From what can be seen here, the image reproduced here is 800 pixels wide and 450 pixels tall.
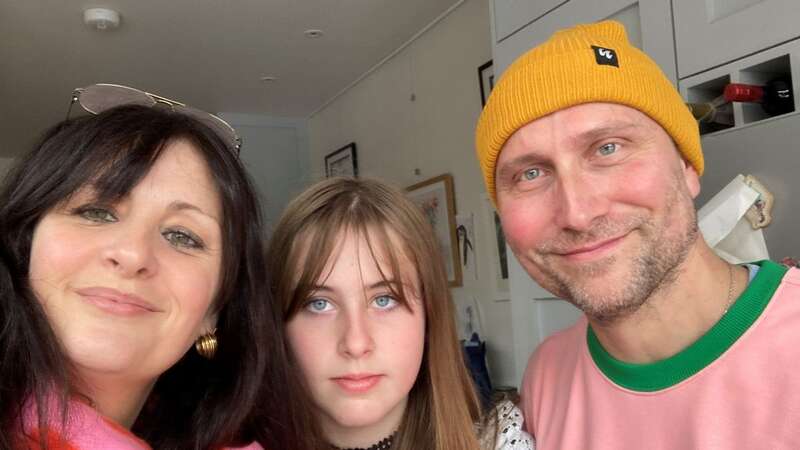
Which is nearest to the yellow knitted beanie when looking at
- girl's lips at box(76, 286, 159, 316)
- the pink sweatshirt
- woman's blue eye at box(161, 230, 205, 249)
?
the pink sweatshirt

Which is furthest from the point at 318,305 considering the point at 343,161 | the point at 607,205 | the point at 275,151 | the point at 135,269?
the point at 275,151

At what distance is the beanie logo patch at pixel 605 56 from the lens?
3.17 ft

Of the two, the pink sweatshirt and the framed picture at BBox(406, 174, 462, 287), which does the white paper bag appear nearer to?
the pink sweatshirt

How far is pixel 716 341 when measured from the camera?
0.91 meters

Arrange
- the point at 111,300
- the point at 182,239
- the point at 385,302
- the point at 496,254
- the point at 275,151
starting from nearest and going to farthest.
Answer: the point at 111,300, the point at 182,239, the point at 385,302, the point at 496,254, the point at 275,151

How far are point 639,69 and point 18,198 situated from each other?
894 millimetres

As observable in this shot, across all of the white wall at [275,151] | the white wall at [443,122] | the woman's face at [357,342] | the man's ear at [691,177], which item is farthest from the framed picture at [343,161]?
the man's ear at [691,177]

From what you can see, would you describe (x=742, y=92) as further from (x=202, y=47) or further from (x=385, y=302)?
(x=202, y=47)

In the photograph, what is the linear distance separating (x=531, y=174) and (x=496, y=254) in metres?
1.55

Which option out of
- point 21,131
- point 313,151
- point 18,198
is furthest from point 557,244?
point 21,131

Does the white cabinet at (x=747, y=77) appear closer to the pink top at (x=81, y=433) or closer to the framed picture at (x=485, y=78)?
the pink top at (x=81, y=433)

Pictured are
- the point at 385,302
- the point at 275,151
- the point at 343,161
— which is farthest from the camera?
the point at 275,151

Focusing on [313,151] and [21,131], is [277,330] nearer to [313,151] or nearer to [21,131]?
[313,151]

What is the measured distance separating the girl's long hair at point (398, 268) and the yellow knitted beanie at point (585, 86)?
0.23 m
